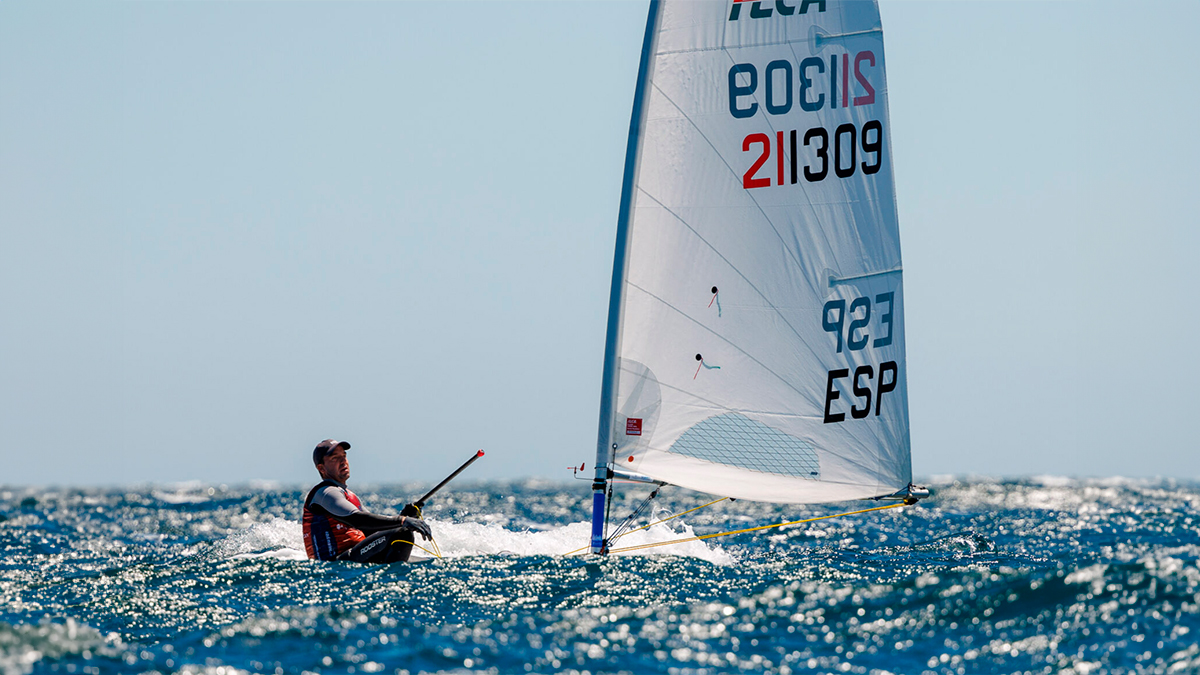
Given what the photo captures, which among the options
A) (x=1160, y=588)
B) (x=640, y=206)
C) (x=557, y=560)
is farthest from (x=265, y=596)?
(x=1160, y=588)

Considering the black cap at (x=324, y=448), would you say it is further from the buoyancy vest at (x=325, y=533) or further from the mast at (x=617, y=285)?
the mast at (x=617, y=285)

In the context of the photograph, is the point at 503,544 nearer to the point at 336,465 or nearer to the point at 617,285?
the point at 336,465

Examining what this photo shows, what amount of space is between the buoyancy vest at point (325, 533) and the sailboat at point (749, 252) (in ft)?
7.12

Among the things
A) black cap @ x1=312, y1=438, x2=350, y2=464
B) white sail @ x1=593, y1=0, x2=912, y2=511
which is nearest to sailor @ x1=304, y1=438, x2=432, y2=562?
black cap @ x1=312, y1=438, x2=350, y2=464

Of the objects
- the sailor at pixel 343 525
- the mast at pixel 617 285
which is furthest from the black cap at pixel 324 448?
the mast at pixel 617 285

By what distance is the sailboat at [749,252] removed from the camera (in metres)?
9.84

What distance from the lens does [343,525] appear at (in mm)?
10305

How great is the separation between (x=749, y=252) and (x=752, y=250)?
3cm

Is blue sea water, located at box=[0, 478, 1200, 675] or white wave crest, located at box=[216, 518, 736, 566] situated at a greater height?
white wave crest, located at box=[216, 518, 736, 566]

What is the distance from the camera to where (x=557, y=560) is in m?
10.2

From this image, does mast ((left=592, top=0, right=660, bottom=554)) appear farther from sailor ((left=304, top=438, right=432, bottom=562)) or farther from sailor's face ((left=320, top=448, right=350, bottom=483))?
sailor's face ((left=320, top=448, right=350, bottom=483))

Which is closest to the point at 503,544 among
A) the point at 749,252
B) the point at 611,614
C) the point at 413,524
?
the point at 413,524

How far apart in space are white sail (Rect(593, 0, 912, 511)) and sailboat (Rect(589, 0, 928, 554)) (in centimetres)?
1

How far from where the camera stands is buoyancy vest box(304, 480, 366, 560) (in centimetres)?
1030
